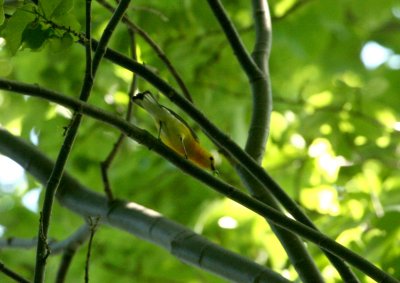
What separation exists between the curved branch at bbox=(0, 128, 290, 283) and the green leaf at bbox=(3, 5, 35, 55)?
0.95 m

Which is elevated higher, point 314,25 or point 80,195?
point 314,25

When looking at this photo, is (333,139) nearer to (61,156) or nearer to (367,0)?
(367,0)

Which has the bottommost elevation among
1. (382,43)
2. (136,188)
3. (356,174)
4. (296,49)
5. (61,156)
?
(61,156)

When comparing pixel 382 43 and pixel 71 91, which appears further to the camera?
pixel 382 43

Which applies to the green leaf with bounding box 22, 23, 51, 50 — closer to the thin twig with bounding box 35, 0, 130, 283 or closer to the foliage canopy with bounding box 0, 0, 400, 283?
the thin twig with bounding box 35, 0, 130, 283

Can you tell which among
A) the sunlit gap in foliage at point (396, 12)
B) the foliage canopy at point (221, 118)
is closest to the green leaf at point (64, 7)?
the foliage canopy at point (221, 118)

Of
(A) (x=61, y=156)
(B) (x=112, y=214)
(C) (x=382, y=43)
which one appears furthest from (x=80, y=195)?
(C) (x=382, y=43)

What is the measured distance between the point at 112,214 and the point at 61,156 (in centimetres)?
89

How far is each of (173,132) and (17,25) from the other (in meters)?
0.77

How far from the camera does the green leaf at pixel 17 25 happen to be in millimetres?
1790

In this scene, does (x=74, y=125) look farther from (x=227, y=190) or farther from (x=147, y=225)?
(x=147, y=225)

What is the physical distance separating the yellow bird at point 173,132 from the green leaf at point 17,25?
533mm

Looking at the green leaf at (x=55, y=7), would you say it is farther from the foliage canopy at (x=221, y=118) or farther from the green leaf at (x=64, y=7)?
the foliage canopy at (x=221, y=118)

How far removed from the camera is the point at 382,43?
4.77 metres
